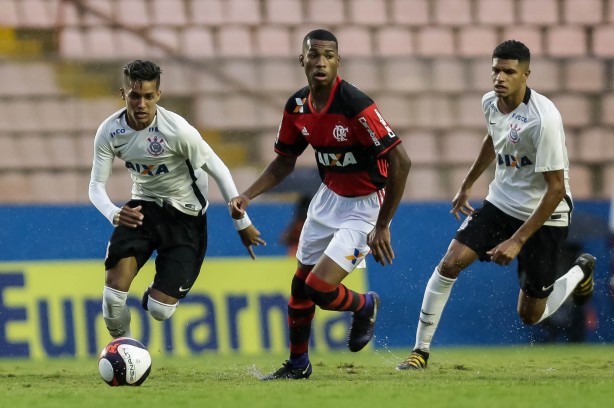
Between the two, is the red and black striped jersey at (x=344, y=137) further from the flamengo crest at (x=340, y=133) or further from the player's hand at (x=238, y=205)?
the player's hand at (x=238, y=205)

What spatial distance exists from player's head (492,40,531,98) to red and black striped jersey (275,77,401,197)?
2.87ft

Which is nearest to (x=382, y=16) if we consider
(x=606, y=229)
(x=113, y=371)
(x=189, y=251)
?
(x=606, y=229)

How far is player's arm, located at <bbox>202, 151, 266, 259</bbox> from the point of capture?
7.47 m

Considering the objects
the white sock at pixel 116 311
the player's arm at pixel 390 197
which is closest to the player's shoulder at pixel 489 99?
the player's arm at pixel 390 197

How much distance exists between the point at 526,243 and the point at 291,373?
176 centimetres

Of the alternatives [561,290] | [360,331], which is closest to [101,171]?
[360,331]

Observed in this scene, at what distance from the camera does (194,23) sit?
43.1ft

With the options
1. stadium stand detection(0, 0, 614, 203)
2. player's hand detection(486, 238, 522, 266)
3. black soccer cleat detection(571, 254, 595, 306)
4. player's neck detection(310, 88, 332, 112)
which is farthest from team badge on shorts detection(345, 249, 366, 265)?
stadium stand detection(0, 0, 614, 203)

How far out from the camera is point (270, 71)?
41.6 feet

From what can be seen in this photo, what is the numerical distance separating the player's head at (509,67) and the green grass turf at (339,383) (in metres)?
1.78

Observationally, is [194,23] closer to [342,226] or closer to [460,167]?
[460,167]

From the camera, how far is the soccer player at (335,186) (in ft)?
23.2

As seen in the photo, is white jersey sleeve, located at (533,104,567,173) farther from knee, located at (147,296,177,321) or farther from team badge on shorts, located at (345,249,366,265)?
knee, located at (147,296,177,321)

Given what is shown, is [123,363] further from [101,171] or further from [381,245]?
[381,245]
